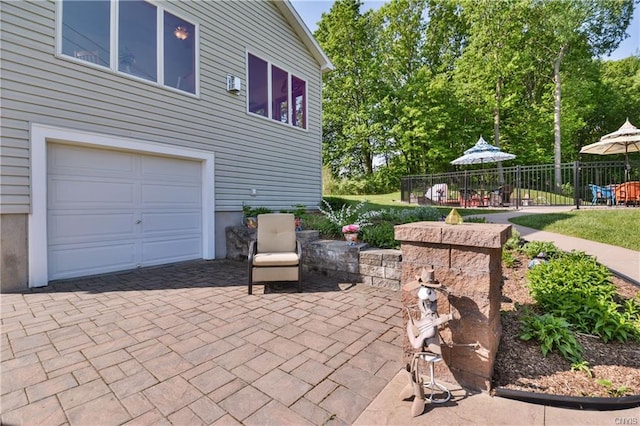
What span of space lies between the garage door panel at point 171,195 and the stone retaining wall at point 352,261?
2454mm

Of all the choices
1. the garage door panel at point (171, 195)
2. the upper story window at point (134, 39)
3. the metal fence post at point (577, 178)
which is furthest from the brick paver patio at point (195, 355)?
the metal fence post at point (577, 178)

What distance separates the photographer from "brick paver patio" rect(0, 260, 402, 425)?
1.77m

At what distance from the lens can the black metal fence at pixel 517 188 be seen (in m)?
9.62

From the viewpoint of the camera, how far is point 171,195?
578 cm

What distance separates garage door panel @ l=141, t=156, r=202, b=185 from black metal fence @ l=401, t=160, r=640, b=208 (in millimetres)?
9241

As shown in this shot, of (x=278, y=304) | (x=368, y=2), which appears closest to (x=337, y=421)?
(x=278, y=304)

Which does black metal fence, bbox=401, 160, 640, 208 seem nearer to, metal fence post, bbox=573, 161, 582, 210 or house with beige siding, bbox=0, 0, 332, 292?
metal fence post, bbox=573, 161, 582, 210

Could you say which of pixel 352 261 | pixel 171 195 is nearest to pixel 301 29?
pixel 171 195

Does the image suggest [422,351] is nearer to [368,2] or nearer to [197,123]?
[197,123]

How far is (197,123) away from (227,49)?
6.29ft

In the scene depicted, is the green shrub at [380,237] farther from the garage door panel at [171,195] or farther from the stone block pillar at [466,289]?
the garage door panel at [171,195]

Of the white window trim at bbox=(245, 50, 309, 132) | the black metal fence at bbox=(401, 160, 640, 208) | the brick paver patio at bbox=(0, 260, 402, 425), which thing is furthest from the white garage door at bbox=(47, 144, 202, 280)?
the black metal fence at bbox=(401, 160, 640, 208)

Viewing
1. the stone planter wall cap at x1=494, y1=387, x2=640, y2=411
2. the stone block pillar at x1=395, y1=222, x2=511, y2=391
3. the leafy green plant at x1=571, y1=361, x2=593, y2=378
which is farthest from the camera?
the leafy green plant at x1=571, y1=361, x2=593, y2=378

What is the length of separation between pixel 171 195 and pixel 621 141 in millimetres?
11868
